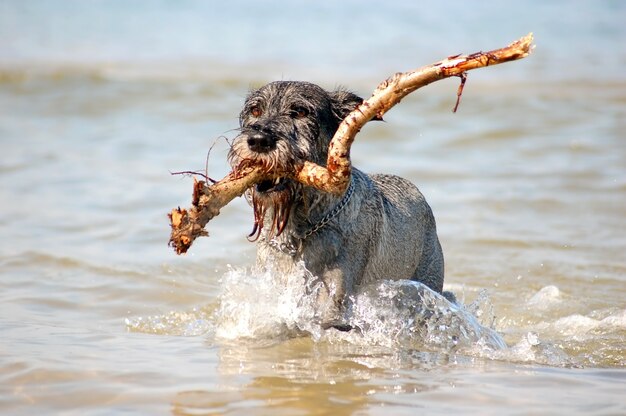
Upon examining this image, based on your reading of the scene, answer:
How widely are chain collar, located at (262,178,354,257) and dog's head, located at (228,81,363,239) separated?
0.42ft

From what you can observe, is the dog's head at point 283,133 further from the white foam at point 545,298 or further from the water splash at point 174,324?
the white foam at point 545,298

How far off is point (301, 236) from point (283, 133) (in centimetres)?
73

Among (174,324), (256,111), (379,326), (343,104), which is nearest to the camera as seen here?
(256,111)

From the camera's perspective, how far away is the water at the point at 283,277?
541 centimetres

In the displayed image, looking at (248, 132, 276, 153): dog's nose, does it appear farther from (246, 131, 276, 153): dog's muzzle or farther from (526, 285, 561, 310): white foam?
(526, 285, 561, 310): white foam

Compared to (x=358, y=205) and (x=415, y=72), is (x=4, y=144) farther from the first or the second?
(x=415, y=72)

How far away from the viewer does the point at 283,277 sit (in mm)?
6328


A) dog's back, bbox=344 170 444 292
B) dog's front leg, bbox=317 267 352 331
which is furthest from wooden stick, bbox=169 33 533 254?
dog's back, bbox=344 170 444 292

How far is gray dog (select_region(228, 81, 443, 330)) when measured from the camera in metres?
5.83

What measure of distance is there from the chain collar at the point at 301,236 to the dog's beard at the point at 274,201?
0.49 feet

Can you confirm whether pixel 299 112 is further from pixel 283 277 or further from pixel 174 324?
pixel 174 324

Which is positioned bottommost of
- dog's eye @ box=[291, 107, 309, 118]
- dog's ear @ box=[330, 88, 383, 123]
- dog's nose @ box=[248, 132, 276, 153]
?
dog's nose @ box=[248, 132, 276, 153]

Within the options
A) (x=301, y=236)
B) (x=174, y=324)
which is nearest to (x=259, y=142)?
(x=301, y=236)

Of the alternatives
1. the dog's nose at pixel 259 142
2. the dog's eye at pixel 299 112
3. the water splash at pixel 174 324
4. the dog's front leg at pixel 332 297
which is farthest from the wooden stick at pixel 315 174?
the water splash at pixel 174 324
